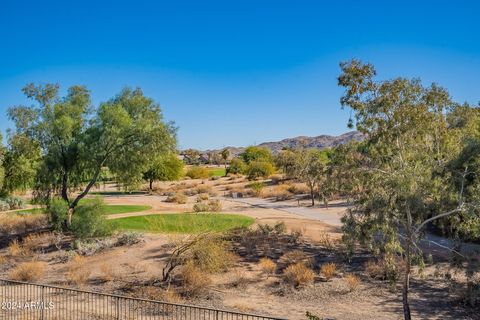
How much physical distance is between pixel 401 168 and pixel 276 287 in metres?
7.27

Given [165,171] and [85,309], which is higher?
[165,171]

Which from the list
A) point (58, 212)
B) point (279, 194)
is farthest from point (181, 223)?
point (279, 194)

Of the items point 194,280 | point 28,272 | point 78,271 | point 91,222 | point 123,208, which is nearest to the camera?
point 194,280

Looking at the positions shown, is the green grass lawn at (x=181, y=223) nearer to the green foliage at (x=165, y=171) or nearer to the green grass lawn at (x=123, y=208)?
the green grass lawn at (x=123, y=208)

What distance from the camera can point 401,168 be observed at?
1475cm

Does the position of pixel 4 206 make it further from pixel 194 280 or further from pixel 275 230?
pixel 194 280

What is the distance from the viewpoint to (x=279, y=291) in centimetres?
1819

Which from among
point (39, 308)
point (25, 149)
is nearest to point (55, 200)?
point (25, 149)

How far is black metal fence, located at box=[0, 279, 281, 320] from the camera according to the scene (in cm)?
1538

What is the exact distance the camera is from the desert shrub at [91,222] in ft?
85.8

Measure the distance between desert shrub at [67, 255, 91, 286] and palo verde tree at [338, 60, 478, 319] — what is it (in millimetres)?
11920

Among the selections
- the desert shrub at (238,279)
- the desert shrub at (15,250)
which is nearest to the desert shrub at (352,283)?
the desert shrub at (238,279)

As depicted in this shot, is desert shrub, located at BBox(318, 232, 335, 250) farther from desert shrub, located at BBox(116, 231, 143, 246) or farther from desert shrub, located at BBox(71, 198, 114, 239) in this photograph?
desert shrub, located at BBox(71, 198, 114, 239)

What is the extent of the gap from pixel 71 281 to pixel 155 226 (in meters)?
7.96
